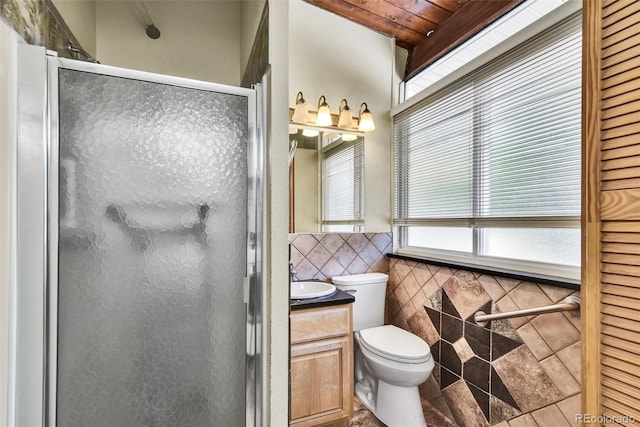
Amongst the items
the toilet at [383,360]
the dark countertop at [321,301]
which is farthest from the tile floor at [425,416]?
the dark countertop at [321,301]

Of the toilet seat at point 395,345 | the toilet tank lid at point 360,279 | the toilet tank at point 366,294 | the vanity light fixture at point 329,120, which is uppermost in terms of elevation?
the vanity light fixture at point 329,120

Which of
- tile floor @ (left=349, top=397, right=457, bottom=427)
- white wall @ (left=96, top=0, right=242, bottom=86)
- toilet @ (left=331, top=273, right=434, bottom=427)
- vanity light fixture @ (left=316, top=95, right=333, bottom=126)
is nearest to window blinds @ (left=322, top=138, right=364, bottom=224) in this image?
vanity light fixture @ (left=316, top=95, right=333, bottom=126)

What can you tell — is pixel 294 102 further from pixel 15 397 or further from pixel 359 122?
pixel 15 397

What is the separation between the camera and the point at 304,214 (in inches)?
82.7

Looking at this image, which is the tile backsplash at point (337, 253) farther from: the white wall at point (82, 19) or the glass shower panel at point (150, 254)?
the white wall at point (82, 19)

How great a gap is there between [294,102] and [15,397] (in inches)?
76.0

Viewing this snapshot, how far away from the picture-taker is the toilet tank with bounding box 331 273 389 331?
2035mm

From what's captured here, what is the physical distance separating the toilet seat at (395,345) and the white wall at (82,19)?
218cm

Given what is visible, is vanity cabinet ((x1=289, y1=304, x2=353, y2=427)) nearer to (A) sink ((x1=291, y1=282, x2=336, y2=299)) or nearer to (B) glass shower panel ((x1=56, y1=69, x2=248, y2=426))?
(A) sink ((x1=291, y1=282, x2=336, y2=299))

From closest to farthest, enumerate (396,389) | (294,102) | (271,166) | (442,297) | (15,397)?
(15,397) < (271,166) < (396,389) < (442,297) < (294,102)

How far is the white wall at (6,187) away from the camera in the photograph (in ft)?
2.49

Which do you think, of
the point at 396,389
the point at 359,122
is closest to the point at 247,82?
the point at 359,122

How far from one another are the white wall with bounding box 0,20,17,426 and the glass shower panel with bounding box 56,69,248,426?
0.10 meters

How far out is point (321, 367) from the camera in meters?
1.61
